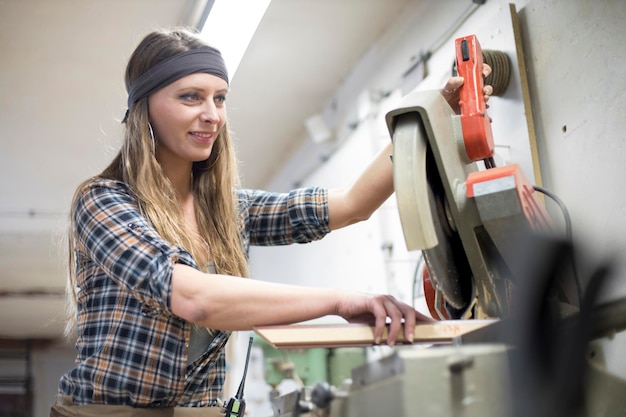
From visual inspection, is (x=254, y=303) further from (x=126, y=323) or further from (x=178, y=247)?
(x=126, y=323)

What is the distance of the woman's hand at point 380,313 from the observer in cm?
98

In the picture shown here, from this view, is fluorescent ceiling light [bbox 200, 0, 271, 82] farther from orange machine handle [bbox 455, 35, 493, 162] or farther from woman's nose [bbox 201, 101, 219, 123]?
orange machine handle [bbox 455, 35, 493, 162]

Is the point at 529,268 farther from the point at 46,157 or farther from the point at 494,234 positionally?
the point at 46,157

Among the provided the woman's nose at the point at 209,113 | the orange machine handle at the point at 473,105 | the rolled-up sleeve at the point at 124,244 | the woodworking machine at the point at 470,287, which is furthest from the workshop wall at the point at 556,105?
the woman's nose at the point at 209,113

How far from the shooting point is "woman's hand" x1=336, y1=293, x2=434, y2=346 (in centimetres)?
98

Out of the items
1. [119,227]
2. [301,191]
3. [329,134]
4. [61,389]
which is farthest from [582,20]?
[329,134]

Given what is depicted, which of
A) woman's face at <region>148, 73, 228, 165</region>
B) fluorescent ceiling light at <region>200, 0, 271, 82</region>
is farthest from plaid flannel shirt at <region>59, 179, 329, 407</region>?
fluorescent ceiling light at <region>200, 0, 271, 82</region>

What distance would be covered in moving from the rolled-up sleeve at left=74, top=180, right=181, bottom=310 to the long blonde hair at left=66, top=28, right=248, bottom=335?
0.16 feet

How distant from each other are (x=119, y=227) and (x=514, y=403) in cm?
73

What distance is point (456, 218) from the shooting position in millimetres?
1104

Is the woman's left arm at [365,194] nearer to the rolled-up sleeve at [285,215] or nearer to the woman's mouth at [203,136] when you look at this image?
the rolled-up sleeve at [285,215]

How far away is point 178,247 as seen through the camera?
A: 1149 mm

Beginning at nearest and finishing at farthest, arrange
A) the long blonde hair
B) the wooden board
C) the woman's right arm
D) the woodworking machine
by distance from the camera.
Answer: the woodworking machine, the wooden board, the woman's right arm, the long blonde hair

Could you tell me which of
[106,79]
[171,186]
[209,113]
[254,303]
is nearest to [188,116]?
[209,113]
